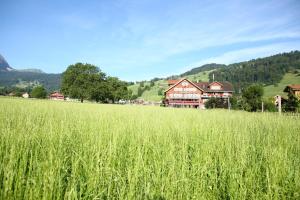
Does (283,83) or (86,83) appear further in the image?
(283,83)

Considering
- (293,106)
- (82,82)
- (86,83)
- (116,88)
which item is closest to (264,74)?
(116,88)

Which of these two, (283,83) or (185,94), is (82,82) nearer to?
(185,94)

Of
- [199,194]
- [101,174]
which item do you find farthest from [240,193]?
[101,174]

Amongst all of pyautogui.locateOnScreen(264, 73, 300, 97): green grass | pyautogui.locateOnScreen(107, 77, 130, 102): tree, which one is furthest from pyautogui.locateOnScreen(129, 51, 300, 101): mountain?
pyautogui.locateOnScreen(107, 77, 130, 102): tree

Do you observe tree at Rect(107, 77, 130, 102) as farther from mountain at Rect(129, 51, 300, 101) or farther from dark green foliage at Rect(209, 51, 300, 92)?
dark green foliage at Rect(209, 51, 300, 92)

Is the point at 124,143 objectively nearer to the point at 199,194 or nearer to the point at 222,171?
the point at 222,171

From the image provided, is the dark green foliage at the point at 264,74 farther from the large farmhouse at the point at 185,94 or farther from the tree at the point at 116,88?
the tree at the point at 116,88

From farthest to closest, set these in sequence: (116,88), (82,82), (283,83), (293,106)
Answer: (283,83) → (116,88) → (82,82) → (293,106)

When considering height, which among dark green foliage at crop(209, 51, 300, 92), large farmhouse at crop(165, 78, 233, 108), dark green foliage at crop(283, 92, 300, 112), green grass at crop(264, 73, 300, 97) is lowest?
Result: dark green foliage at crop(283, 92, 300, 112)

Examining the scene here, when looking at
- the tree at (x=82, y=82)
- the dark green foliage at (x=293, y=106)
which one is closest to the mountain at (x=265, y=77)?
the tree at (x=82, y=82)

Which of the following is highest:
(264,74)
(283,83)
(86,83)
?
(264,74)

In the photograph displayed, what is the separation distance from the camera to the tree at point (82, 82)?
69250 mm

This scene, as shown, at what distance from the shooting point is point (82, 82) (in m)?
71.5

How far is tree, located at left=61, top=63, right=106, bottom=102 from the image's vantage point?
6925 cm
